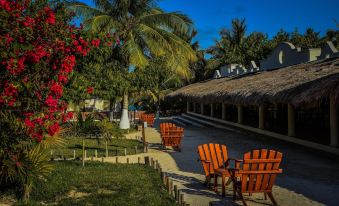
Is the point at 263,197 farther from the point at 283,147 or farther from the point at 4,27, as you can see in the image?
the point at 283,147

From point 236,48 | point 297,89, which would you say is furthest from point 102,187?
point 236,48

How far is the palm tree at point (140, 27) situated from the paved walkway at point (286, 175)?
7.53 m

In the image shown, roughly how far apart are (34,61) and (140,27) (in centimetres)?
1442

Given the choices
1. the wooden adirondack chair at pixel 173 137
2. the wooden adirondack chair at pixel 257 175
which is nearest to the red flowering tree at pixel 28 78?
the wooden adirondack chair at pixel 257 175

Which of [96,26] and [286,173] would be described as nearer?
[286,173]

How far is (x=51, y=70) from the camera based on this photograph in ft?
21.0

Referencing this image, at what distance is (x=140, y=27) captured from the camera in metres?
19.9

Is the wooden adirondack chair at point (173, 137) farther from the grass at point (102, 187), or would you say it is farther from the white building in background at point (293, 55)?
the white building in background at point (293, 55)

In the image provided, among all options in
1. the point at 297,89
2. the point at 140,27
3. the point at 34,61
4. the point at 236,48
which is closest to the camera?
the point at 34,61

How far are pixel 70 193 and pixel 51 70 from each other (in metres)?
2.37

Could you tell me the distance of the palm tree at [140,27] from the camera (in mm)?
19781

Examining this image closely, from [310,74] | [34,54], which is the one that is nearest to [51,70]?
[34,54]

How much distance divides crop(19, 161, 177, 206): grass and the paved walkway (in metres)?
0.59

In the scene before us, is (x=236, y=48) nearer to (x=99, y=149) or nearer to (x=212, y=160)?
(x=99, y=149)
